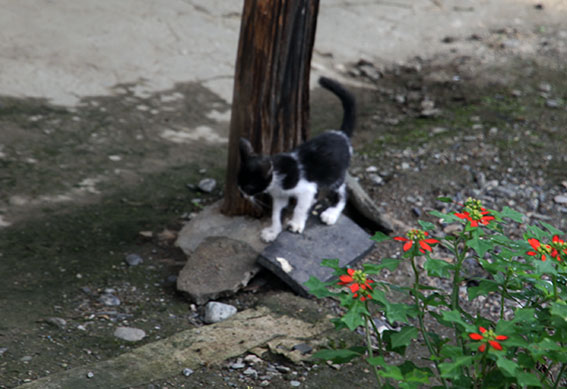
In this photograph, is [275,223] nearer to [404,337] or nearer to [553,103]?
[404,337]

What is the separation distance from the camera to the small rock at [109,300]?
3.24 meters

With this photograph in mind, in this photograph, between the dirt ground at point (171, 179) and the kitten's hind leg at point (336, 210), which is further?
the kitten's hind leg at point (336, 210)

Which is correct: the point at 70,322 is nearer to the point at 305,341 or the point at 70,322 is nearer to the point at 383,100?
the point at 305,341

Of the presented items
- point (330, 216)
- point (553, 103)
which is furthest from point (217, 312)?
point (553, 103)

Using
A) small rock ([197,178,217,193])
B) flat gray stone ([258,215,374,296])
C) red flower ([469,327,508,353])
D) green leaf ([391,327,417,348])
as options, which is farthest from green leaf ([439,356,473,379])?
small rock ([197,178,217,193])

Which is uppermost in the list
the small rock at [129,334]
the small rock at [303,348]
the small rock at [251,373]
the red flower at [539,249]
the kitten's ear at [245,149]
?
the red flower at [539,249]

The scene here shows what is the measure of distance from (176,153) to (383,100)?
216 centimetres

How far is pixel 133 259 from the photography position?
3.65 m

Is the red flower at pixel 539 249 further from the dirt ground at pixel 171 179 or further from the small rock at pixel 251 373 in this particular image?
the small rock at pixel 251 373

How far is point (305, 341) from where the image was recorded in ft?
9.63

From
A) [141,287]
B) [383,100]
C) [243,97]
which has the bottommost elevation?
[141,287]

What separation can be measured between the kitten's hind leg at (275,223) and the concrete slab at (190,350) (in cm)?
56

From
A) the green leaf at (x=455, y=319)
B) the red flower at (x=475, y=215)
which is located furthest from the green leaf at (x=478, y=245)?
the green leaf at (x=455, y=319)

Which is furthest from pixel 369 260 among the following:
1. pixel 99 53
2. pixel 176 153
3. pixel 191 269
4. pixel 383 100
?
pixel 99 53
